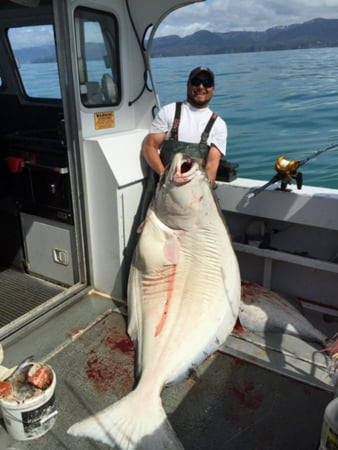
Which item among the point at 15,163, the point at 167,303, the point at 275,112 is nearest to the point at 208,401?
the point at 167,303

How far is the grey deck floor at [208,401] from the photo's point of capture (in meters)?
2.34

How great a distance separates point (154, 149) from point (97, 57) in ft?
3.34

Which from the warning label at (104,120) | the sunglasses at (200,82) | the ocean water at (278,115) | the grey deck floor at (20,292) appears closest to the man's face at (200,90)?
the sunglasses at (200,82)

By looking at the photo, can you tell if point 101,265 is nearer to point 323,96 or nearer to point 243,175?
point 243,175

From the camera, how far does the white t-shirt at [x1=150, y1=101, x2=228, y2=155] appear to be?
3.59 metres

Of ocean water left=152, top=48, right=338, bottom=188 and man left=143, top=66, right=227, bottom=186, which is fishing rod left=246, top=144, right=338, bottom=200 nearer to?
man left=143, top=66, right=227, bottom=186

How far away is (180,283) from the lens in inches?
123

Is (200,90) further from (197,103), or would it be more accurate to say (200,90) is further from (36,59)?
(36,59)

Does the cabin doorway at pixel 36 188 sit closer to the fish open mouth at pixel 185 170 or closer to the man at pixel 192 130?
the man at pixel 192 130

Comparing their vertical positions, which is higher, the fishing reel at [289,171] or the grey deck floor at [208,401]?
the fishing reel at [289,171]

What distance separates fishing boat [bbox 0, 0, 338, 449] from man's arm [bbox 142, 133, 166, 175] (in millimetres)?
154

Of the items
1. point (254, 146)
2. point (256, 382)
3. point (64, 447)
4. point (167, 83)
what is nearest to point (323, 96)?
point (254, 146)

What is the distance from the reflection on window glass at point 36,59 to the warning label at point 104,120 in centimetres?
97

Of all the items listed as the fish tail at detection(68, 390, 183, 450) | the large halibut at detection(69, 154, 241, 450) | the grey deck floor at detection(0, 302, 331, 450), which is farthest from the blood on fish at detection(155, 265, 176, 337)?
the fish tail at detection(68, 390, 183, 450)
